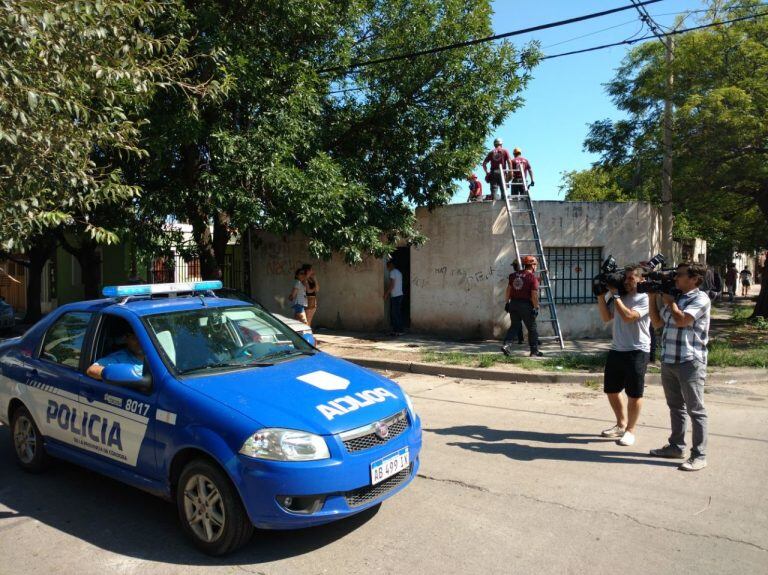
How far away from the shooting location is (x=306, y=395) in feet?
13.1

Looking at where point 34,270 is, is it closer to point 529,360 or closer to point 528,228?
point 528,228

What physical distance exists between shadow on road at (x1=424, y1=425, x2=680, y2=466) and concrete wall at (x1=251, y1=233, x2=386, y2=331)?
26.2 feet

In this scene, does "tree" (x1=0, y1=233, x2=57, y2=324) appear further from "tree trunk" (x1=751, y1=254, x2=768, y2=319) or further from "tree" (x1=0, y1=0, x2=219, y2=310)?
"tree trunk" (x1=751, y1=254, x2=768, y2=319)

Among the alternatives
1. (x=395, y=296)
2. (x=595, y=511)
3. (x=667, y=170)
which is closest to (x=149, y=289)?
(x=595, y=511)

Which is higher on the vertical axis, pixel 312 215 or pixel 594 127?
pixel 594 127

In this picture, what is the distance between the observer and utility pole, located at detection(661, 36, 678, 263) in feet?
43.2

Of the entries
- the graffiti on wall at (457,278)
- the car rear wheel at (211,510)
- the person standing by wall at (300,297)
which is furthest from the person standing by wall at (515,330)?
the car rear wheel at (211,510)

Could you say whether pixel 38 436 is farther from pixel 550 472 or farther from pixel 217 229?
pixel 217 229

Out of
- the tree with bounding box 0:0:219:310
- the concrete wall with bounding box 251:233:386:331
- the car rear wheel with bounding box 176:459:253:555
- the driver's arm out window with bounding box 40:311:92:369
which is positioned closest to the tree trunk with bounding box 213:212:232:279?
the concrete wall with bounding box 251:233:386:331

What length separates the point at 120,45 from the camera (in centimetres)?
612

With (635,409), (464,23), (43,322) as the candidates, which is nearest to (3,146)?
(43,322)

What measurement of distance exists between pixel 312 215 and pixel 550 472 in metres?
7.04

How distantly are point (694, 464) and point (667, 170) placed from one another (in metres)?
9.92

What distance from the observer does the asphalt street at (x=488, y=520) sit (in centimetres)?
370
